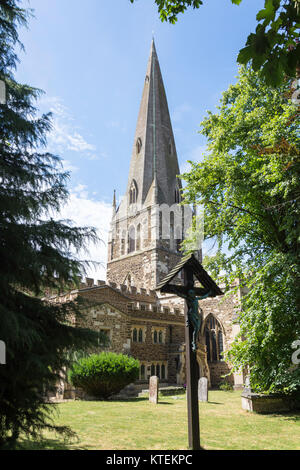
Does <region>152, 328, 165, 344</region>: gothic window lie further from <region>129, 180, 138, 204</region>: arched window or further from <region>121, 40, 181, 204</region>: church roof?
<region>129, 180, 138, 204</region>: arched window

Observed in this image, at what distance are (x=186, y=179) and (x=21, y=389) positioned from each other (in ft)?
34.4

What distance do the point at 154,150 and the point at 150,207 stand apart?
839 centimetres

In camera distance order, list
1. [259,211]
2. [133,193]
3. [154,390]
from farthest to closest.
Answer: [133,193]
[154,390]
[259,211]

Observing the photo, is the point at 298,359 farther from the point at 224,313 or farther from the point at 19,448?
the point at 224,313

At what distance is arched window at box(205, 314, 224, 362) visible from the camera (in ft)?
78.8

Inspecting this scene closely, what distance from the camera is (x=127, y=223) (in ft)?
119

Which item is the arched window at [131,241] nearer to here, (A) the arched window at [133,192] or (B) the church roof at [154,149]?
(B) the church roof at [154,149]

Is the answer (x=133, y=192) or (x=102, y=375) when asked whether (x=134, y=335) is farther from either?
(x=133, y=192)

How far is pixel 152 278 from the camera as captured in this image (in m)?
30.3

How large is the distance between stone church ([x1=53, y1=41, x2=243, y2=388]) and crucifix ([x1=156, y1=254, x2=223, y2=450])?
5.85m

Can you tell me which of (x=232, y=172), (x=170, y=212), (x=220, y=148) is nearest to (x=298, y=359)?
(x=232, y=172)

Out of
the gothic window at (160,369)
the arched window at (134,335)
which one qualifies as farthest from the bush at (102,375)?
the gothic window at (160,369)

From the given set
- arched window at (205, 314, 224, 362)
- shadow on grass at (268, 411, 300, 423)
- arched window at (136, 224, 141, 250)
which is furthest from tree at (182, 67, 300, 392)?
arched window at (136, 224, 141, 250)

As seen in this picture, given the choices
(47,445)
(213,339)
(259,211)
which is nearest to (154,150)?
(213,339)
